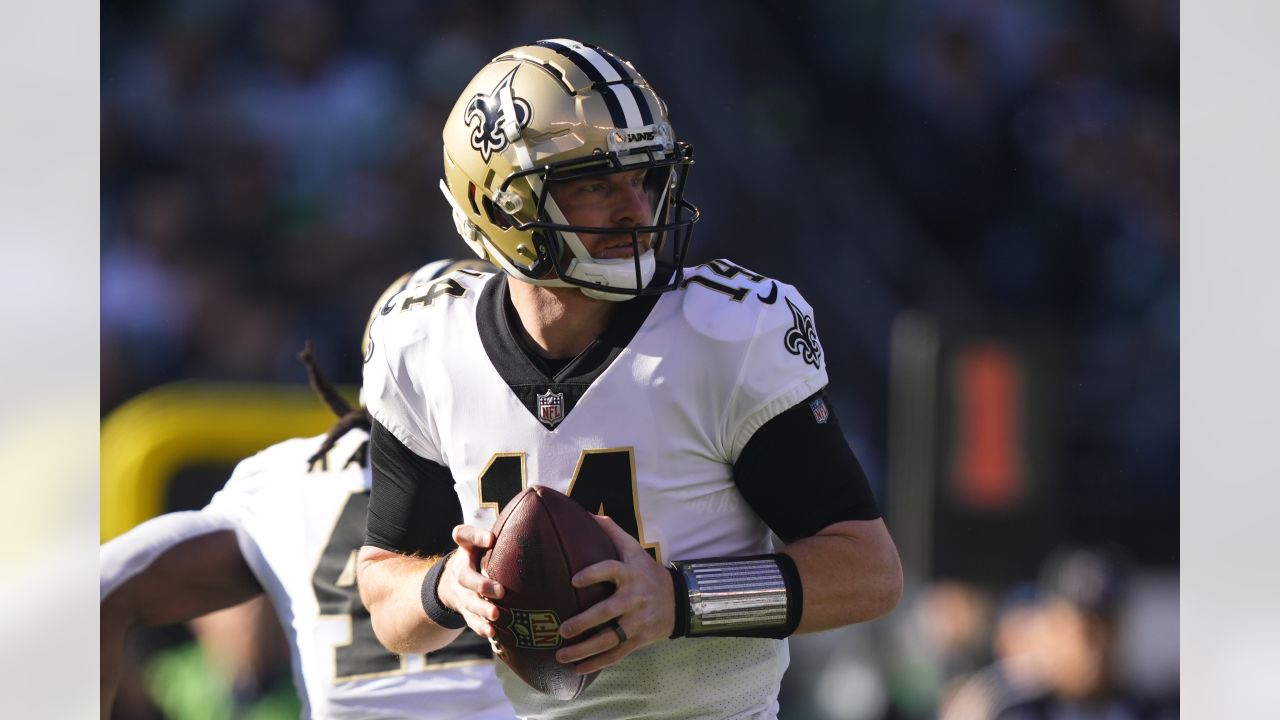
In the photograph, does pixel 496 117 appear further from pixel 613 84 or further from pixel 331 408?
pixel 331 408

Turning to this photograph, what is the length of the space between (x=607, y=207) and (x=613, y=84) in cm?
16

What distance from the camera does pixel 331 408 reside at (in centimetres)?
296

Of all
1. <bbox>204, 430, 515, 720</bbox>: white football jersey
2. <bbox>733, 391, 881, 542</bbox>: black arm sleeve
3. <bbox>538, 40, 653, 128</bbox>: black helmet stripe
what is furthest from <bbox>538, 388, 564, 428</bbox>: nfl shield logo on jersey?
<bbox>204, 430, 515, 720</bbox>: white football jersey

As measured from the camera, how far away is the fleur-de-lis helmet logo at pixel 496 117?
66.5 inches

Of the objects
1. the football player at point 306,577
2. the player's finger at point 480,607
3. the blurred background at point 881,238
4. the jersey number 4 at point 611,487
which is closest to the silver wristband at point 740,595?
the jersey number 4 at point 611,487

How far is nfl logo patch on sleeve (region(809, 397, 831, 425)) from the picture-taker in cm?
161

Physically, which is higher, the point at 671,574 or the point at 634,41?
the point at 634,41

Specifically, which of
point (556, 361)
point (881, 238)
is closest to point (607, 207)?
point (556, 361)

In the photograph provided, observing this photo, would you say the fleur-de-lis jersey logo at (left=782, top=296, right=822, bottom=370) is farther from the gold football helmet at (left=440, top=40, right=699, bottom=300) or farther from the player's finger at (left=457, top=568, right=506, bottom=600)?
the player's finger at (left=457, top=568, right=506, bottom=600)

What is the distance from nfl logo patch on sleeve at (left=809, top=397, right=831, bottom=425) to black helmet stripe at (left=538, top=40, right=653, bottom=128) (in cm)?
41
